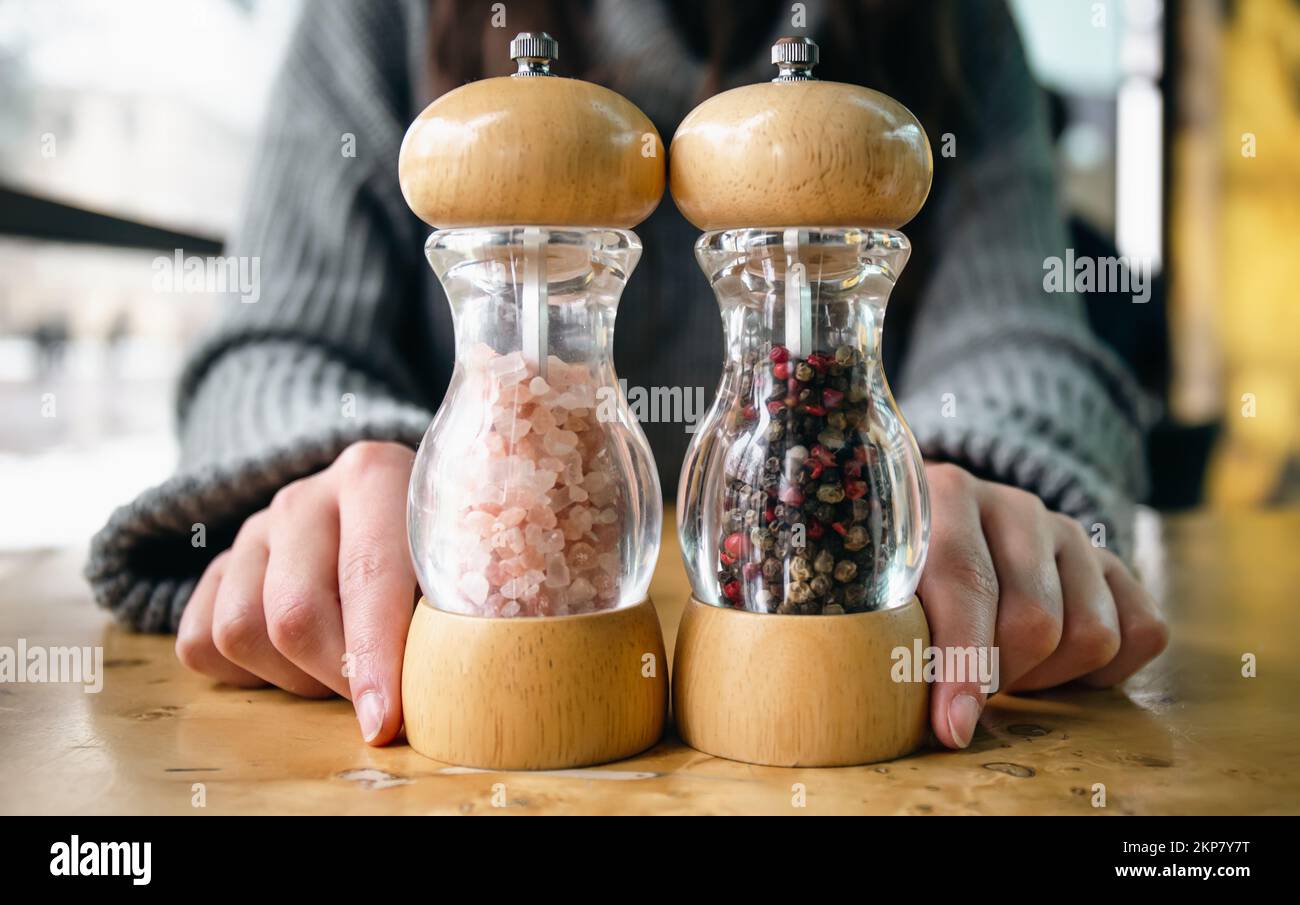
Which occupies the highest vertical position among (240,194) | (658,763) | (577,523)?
(240,194)

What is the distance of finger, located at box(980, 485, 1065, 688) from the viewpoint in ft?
1.87

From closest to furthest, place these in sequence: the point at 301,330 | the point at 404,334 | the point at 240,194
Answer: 1. the point at 301,330
2. the point at 404,334
3. the point at 240,194

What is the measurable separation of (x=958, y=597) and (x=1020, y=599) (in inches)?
1.6

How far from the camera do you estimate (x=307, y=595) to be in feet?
1.87

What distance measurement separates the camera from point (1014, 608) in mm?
573

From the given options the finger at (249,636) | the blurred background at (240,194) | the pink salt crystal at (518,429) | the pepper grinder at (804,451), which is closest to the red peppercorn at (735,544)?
the pepper grinder at (804,451)

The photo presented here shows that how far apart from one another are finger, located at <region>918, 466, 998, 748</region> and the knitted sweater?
132 millimetres

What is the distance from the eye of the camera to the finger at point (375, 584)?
531 millimetres

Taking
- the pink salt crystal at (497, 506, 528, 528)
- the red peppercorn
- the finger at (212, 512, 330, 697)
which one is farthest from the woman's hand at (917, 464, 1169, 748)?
the finger at (212, 512, 330, 697)

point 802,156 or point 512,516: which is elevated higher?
point 802,156

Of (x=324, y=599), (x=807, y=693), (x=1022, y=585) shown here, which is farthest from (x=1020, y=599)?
(x=324, y=599)

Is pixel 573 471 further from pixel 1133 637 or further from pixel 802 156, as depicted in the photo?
pixel 1133 637

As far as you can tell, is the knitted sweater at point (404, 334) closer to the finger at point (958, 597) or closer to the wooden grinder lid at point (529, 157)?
the finger at point (958, 597)

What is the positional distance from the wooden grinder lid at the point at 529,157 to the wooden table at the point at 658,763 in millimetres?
244
